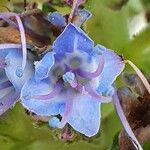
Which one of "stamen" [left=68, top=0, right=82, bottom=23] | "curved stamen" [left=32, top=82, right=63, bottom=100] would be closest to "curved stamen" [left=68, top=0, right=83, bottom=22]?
"stamen" [left=68, top=0, right=82, bottom=23]

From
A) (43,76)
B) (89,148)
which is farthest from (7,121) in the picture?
(43,76)

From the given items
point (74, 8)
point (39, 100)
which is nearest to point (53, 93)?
point (39, 100)

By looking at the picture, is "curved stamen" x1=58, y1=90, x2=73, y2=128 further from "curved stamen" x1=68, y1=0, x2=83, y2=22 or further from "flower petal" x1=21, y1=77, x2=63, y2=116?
"curved stamen" x1=68, y1=0, x2=83, y2=22

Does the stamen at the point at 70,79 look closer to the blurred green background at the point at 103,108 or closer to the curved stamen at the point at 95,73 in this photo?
the curved stamen at the point at 95,73

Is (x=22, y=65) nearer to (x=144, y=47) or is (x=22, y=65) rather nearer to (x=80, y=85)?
(x=80, y=85)

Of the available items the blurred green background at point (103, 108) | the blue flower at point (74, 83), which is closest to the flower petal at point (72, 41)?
the blue flower at point (74, 83)

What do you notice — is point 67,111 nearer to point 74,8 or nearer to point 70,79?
point 70,79
